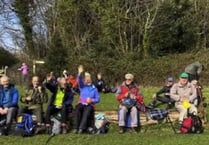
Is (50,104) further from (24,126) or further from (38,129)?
(24,126)

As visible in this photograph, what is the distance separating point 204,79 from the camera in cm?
3584

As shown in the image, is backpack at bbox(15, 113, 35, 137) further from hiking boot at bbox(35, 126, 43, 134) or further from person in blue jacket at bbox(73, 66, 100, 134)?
person in blue jacket at bbox(73, 66, 100, 134)

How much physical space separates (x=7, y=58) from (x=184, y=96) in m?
35.4

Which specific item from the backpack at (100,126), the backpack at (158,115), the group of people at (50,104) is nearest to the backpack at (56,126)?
the group of people at (50,104)

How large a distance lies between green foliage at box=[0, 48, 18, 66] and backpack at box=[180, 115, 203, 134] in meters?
35.7

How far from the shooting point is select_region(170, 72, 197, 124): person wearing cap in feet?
44.3

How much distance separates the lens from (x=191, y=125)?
12.7m

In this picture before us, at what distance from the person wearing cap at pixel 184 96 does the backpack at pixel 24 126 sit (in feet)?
11.6

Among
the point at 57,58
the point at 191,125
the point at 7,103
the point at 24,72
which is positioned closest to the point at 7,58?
the point at 57,58

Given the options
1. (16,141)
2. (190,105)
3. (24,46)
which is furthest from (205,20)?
(16,141)

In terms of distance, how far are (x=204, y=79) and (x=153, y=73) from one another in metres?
3.25

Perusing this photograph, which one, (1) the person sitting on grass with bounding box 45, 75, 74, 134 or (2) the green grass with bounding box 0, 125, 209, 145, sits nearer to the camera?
(2) the green grass with bounding box 0, 125, 209, 145

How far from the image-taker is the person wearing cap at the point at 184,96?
13.5m

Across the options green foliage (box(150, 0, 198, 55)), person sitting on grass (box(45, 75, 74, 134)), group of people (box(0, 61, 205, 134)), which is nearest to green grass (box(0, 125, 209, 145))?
group of people (box(0, 61, 205, 134))
